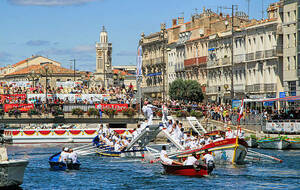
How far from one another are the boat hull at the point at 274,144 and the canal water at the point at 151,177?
10.1 m

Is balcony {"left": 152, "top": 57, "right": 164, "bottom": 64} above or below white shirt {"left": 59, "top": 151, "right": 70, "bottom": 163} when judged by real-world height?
above

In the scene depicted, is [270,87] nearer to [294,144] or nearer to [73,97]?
[294,144]

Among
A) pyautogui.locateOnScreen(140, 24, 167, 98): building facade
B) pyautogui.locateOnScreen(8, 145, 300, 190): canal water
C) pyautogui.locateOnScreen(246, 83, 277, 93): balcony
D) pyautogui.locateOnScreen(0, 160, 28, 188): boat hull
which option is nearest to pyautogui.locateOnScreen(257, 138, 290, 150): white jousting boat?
pyautogui.locateOnScreen(8, 145, 300, 190): canal water

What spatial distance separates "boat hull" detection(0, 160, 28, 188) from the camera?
3797 centimetres

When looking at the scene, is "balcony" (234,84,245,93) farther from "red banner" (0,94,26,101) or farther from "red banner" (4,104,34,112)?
"red banner" (0,94,26,101)

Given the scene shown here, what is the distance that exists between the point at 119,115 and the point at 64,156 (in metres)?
41.2

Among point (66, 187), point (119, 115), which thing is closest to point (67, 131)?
point (119, 115)

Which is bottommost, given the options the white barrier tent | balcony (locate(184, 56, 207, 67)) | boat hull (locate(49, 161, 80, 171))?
boat hull (locate(49, 161, 80, 171))

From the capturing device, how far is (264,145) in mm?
69000

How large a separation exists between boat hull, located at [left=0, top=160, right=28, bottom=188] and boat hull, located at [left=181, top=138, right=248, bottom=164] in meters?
15.0

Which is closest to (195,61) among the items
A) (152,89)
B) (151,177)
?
(152,89)

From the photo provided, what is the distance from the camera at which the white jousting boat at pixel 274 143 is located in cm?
6712

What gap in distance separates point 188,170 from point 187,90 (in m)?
64.9

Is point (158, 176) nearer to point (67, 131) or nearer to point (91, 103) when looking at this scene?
point (67, 131)
